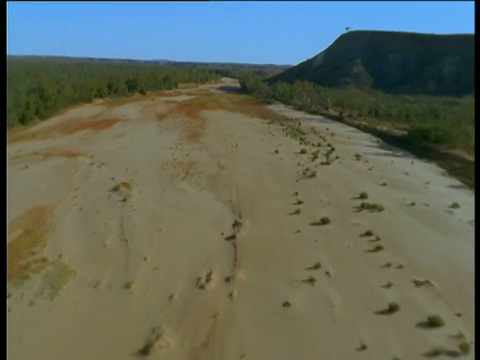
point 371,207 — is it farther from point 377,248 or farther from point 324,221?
point 377,248

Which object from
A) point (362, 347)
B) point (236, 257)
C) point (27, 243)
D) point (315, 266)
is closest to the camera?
point (362, 347)

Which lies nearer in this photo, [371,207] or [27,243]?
[27,243]

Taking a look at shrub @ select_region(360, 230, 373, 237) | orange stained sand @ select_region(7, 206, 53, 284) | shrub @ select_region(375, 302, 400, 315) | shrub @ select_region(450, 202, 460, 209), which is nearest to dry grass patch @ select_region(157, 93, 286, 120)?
orange stained sand @ select_region(7, 206, 53, 284)

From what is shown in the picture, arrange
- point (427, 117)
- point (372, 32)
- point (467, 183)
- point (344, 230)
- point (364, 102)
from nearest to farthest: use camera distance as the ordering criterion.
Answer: point (344, 230), point (467, 183), point (427, 117), point (364, 102), point (372, 32)

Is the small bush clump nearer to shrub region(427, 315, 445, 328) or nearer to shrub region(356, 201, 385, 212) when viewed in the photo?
shrub region(356, 201, 385, 212)

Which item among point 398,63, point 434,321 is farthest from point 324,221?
point 398,63

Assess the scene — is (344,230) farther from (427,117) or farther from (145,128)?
(427,117)

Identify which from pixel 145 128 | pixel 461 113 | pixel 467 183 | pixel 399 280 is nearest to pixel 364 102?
pixel 461 113
